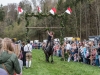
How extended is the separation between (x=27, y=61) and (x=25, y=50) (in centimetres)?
81

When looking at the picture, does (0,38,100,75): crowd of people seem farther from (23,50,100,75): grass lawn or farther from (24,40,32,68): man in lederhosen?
Answer: (23,50,100,75): grass lawn

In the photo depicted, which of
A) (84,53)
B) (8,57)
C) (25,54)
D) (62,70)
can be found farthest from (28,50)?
(8,57)

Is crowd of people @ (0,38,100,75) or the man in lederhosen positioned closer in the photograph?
crowd of people @ (0,38,100,75)

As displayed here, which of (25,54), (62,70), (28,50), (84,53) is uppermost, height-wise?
(28,50)

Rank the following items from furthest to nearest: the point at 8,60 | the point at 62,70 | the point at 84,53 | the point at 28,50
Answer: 1. the point at 84,53
2. the point at 28,50
3. the point at 62,70
4. the point at 8,60

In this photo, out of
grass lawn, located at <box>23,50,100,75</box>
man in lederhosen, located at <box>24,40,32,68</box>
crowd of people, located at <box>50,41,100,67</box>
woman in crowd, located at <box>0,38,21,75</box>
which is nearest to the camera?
woman in crowd, located at <box>0,38,21,75</box>

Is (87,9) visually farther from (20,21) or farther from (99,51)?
(99,51)

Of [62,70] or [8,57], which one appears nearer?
[8,57]

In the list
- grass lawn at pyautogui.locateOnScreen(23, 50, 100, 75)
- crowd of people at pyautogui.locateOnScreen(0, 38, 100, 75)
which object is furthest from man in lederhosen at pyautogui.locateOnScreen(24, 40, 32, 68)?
grass lawn at pyautogui.locateOnScreen(23, 50, 100, 75)

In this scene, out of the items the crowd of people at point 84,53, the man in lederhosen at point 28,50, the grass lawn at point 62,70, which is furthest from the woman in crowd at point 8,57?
the crowd of people at point 84,53

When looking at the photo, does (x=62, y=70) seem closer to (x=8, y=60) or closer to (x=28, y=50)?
(x=28, y=50)

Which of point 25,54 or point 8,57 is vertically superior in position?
point 8,57

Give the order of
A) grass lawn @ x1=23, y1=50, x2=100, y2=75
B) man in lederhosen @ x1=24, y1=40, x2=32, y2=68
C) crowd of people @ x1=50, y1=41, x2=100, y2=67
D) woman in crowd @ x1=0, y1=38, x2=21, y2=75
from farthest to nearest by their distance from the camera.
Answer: crowd of people @ x1=50, y1=41, x2=100, y2=67 < man in lederhosen @ x1=24, y1=40, x2=32, y2=68 < grass lawn @ x1=23, y1=50, x2=100, y2=75 < woman in crowd @ x1=0, y1=38, x2=21, y2=75

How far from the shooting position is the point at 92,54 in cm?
1752
